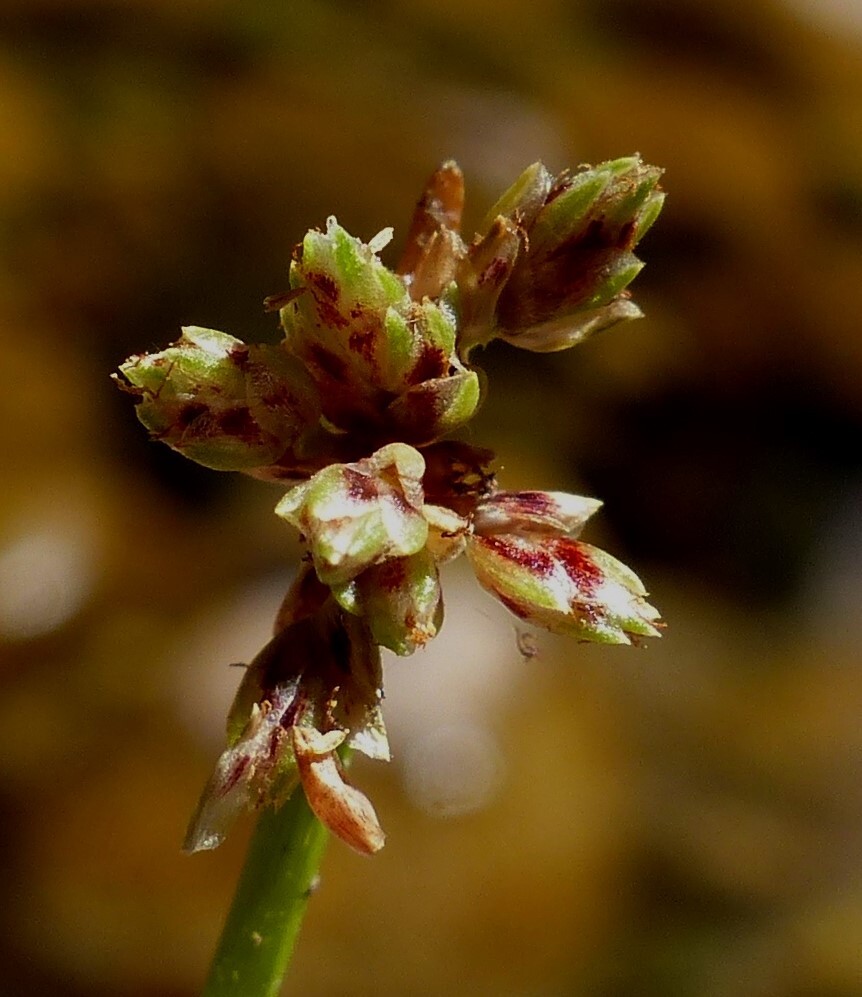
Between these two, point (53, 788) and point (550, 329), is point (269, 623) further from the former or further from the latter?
point (550, 329)

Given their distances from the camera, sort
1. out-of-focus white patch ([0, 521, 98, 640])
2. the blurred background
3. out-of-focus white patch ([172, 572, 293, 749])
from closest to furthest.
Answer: the blurred background < out-of-focus white patch ([172, 572, 293, 749]) < out-of-focus white patch ([0, 521, 98, 640])

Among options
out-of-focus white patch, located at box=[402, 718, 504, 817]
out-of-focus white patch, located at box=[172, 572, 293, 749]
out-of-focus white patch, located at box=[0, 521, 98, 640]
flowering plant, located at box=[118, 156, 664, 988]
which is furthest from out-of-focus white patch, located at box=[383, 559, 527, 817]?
flowering plant, located at box=[118, 156, 664, 988]

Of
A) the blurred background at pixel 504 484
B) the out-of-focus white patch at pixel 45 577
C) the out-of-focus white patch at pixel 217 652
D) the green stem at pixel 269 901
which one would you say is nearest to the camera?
the green stem at pixel 269 901

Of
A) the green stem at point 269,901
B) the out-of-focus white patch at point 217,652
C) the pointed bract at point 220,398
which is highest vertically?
the pointed bract at point 220,398

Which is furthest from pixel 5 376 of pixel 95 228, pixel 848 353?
pixel 848 353

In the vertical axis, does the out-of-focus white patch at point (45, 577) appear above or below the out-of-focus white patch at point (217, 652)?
below

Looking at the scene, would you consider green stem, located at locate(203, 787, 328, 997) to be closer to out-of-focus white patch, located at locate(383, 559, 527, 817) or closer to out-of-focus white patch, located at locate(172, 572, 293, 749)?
out-of-focus white patch, located at locate(172, 572, 293, 749)

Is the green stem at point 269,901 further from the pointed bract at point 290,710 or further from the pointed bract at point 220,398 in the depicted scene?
the pointed bract at point 220,398

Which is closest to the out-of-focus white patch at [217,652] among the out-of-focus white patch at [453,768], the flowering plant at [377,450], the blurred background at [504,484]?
the blurred background at [504,484]
